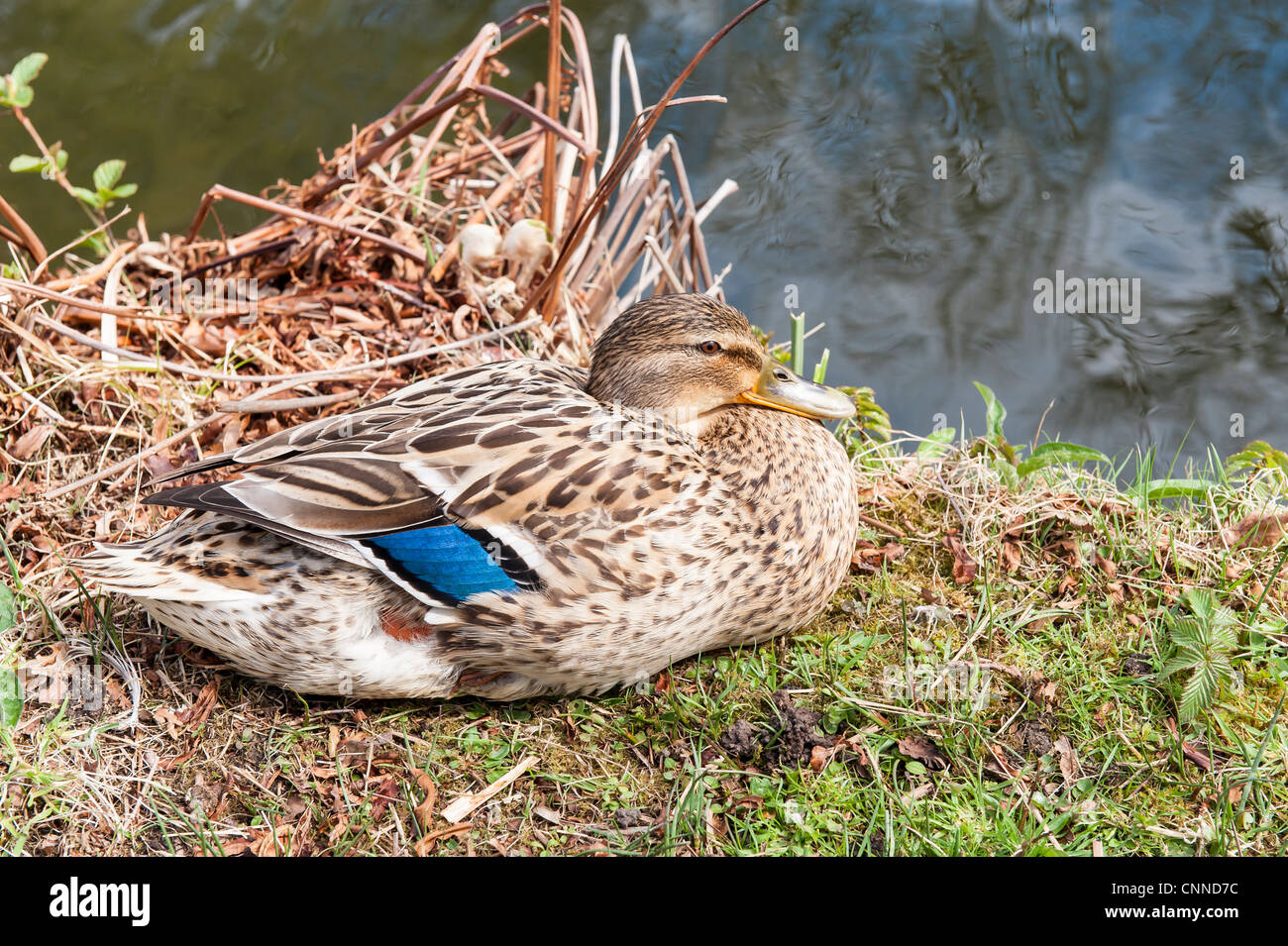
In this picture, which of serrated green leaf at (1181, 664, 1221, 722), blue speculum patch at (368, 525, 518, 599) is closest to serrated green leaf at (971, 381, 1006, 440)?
serrated green leaf at (1181, 664, 1221, 722)

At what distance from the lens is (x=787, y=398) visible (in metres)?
3.54

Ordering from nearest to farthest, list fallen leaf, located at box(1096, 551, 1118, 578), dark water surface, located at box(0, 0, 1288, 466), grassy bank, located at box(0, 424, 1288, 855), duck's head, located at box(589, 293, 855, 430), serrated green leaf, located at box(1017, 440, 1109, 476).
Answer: grassy bank, located at box(0, 424, 1288, 855), duck's head, located at box(589, 293, 855, 430), fallen leaf, located at box(1096, 551, 1118, 578), serrated green leaf, located at box(1017, 440, 1109, 476), dark water surface, located at box(0, 0, 1288, 466)

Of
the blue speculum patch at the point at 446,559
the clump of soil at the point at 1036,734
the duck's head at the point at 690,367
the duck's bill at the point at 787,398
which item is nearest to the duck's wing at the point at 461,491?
the blue speculum patch at the point at 446,559

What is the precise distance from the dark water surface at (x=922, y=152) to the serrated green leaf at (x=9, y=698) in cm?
409

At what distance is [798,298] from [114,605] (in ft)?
13.2

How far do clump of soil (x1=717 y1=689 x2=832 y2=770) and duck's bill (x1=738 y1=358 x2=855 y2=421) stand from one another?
3.06ft

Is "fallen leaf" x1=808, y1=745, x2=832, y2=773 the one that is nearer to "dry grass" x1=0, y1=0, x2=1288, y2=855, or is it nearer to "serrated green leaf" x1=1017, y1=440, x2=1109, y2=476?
"dry grass" x1=0, y1=0, x2=1288, y2=855

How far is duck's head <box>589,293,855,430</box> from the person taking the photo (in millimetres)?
3426

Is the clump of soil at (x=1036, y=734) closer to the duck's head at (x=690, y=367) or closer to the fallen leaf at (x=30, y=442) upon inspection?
the duck's head at (x=690, y=367)

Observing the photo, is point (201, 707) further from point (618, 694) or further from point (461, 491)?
point (618, 694)

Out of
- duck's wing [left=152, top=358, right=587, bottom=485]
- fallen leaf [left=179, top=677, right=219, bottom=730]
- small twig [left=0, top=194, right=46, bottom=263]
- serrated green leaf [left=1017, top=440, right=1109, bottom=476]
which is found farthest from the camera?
small twig [left=0, top=194, right=46, bottom=263]

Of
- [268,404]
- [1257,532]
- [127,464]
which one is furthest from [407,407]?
[1257,532]
